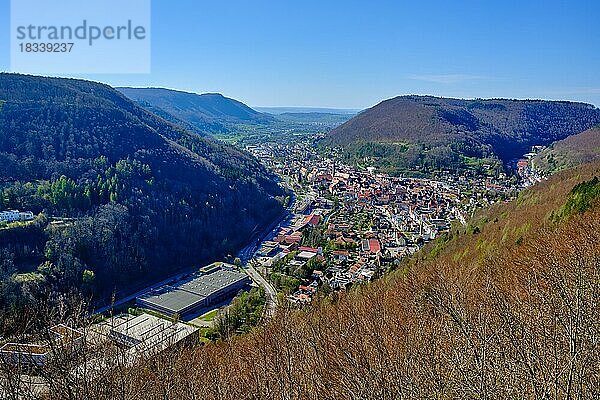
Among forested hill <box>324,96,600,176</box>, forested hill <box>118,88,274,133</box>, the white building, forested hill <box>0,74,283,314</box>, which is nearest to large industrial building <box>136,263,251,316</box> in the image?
forested hill <box>0,74,283,314</box>

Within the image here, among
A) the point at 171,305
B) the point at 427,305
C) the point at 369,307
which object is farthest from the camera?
the point at 171,305

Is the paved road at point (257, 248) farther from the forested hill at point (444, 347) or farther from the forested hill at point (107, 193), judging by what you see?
the forested hill at point (444, 347)

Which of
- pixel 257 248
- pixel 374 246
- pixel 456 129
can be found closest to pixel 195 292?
pixel 257 248

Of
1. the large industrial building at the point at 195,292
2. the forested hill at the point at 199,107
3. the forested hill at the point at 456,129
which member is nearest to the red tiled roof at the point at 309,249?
the large industrial building at the point at 195,292

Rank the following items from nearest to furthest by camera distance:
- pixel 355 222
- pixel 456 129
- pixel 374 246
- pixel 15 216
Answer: pixel 15 216
pixel 374 246
pixel 355 222
pixel 456 129

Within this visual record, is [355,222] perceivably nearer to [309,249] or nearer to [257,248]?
[309,249]

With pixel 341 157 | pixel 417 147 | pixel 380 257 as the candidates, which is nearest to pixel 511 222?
pixel 380 257

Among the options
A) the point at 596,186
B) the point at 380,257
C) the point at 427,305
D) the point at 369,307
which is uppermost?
the point at 596,186

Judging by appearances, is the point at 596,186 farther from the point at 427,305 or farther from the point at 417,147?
the point at 417,147
